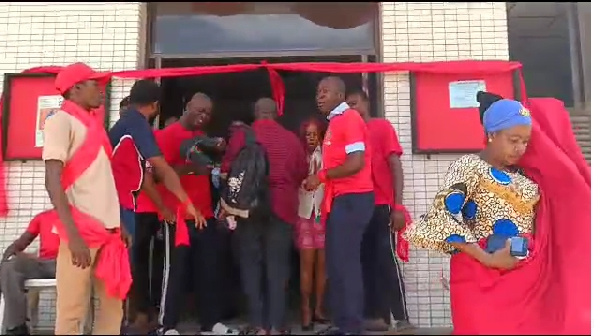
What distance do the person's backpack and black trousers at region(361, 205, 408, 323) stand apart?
32.5 inches

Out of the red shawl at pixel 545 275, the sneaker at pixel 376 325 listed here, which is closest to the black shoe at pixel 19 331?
the sneaker at pixel 376 325

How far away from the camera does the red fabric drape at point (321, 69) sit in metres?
5.25

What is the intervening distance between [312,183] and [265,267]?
2.25ft

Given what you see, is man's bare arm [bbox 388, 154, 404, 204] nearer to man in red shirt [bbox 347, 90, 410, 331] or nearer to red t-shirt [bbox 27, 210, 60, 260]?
man in red shirt [bbox 347, 90, 410, 331]

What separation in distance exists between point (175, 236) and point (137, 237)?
0.86 ft

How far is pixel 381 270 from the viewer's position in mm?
4840

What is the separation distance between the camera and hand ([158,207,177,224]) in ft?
15.4

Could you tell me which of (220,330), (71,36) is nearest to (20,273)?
(220,330)

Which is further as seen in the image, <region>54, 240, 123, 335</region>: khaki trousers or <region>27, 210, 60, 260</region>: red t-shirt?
<region>27, 210, 60, 260</region>: red t-shirt

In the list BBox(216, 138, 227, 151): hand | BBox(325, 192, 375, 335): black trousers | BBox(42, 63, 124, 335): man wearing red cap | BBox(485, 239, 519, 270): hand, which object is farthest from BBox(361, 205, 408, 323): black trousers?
BBox(42, 63, 124, 335): man wearing red cap

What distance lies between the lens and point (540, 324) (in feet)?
10.9

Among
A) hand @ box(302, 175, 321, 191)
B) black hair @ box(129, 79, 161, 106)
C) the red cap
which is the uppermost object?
black hair @ box(129, 79, 161, 106)

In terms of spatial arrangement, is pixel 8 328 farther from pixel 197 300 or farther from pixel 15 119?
pixel 15 119

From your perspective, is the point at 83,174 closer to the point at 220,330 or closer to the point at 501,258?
the point at 220,330
